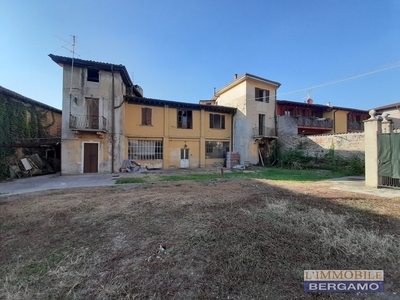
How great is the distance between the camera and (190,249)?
2.79 meters

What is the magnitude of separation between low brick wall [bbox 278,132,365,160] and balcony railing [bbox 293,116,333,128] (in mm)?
3729

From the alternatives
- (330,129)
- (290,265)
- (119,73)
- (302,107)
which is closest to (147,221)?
(290,265)

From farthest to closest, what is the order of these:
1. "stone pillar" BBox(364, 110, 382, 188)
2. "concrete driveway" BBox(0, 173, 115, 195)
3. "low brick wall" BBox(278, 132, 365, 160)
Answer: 1. "low brick wall" BBox(278, 132, 365, 160)
2. "concrete driveway" BBox(0, 173, 115, 195)
3. "stone pillar" BBox(364, 110, 382, 188)

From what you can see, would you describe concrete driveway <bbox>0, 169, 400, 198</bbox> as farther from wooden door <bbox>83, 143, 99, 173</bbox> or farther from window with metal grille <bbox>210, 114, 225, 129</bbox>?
window with metal grille <bbox>210, 114, 225, 129</bbox>

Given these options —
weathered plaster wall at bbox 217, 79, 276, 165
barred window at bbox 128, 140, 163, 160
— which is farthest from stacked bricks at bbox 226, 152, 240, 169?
barred window at bbox 128, 140, 163, 160

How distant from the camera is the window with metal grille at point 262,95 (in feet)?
62.0

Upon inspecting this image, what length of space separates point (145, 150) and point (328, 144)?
52.9 ft

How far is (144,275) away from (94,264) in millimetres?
788

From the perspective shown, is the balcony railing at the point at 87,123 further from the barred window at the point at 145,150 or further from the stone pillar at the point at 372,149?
the stone pillar at the point at 372,149

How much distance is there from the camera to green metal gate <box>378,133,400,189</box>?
664cm

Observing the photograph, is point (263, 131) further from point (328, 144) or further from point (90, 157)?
point (90, 157)

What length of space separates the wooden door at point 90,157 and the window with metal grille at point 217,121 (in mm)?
10786

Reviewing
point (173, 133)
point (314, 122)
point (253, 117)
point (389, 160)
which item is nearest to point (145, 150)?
point (173, 133)

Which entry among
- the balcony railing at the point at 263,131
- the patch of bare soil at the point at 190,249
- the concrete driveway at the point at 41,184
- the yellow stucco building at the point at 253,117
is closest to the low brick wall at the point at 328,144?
the balcony railing at the point at 263,131
